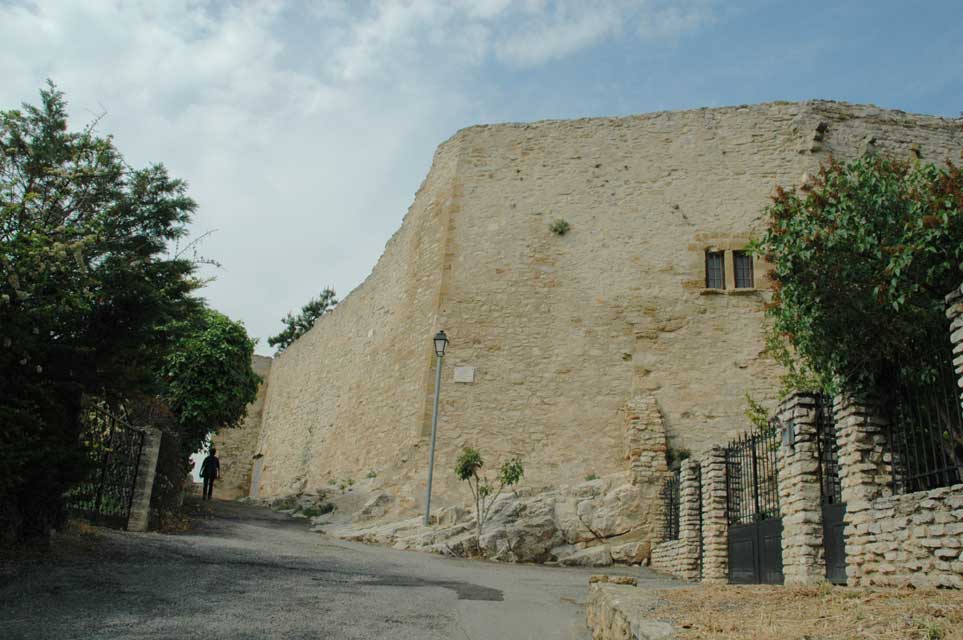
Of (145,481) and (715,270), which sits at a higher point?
(715,270)

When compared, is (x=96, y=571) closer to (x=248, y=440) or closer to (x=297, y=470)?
(x=297, y=470)

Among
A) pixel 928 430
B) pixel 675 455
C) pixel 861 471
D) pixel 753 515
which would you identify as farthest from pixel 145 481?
pixel 675 455

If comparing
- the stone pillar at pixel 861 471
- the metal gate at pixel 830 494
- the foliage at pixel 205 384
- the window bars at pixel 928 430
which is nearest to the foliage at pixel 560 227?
the foliage at pixel 205 384

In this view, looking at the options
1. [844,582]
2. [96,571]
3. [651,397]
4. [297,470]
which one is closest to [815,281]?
[844,582]

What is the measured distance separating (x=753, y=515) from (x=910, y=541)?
11.3 feet

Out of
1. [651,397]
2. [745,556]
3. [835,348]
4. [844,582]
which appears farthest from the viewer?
[651,397]

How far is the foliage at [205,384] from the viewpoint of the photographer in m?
19.0

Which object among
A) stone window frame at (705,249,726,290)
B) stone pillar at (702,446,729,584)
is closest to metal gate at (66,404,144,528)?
stone pillar at (702,446,729,584)

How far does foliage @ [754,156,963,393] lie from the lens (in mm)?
7398

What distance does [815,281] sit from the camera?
7.99m

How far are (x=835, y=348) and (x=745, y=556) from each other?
9.93 feet

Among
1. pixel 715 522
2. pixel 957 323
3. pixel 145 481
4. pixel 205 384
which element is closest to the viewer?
pixel 957 323

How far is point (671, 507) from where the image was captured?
13250 mm

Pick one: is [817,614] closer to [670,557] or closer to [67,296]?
[67,296]
